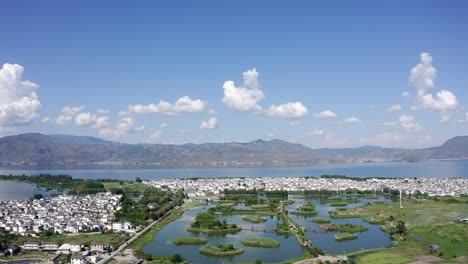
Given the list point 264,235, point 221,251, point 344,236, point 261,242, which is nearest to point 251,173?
point 264,235

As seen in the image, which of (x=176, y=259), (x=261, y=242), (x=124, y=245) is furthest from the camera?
(x=261, y=242)

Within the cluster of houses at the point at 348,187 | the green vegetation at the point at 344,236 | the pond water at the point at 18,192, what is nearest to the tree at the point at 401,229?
the green vegetation at the point at 344,236

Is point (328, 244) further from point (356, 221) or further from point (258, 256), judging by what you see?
point (356, 221)

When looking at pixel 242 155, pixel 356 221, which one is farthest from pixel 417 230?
pixel 242 155

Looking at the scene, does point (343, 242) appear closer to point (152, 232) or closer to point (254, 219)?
point (254, 219)

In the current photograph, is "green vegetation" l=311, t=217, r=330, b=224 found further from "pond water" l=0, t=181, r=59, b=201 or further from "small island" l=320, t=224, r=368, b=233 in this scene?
"pond water" l=0, t=181, r=59, b=201
